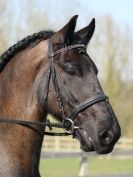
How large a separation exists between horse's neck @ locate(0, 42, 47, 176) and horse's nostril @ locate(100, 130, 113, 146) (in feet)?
2.05

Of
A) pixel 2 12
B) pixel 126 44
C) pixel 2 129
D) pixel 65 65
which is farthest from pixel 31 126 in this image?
pixel 126 44

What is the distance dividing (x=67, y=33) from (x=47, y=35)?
0.33 m

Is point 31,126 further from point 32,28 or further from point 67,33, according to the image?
point 32,28

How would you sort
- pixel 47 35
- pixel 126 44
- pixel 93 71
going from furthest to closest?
pixel 126 44 < pixel 47 35 < pixel 93 71

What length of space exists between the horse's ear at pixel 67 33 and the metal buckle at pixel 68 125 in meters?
0.65

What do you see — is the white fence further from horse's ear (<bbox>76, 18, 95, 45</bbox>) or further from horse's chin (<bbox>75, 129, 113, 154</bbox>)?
horse's chin (<bbox>75, 129, 113, 154</bbox>)

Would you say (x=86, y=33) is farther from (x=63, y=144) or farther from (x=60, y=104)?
(x=63, y=144)

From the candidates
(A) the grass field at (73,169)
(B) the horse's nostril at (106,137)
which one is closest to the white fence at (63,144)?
(A) the grass field at (73,169)

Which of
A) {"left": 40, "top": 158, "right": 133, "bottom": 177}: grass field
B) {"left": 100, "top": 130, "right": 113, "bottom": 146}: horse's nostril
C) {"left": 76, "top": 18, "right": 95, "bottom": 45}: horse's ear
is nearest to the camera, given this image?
{"left": 100, "top": 130, "right": 113, "bottom": 146}: horse's nostril

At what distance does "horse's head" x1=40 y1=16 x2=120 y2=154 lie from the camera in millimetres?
3980

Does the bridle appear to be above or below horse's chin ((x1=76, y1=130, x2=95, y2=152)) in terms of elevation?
above

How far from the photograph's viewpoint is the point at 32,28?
1313 inches

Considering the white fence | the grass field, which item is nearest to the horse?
the grass field

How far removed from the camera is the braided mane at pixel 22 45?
4.50m
